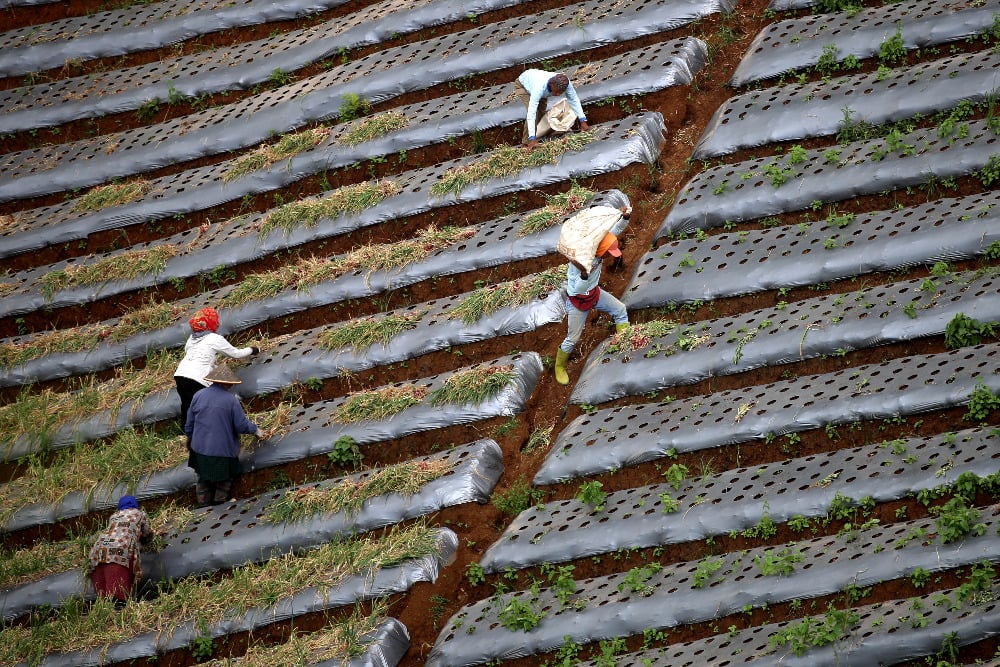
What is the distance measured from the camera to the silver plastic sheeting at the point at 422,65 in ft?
33.7

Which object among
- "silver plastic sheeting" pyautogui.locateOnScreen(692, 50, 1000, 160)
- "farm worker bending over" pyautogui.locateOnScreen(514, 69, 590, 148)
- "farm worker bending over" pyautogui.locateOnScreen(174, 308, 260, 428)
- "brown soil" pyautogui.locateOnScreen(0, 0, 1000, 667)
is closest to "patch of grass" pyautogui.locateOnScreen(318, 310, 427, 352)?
"brown soil" pyautogui.locateOnScreen(0, 0, 1000, 667)

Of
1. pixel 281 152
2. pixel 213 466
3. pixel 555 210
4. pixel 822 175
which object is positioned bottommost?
pixel 213 466

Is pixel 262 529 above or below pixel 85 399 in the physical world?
below

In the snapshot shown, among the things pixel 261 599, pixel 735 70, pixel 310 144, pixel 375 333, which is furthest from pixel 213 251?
pixel 735 70

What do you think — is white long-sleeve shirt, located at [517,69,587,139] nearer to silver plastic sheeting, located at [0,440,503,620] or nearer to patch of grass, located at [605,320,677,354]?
patch of grass, located at [605,320,677,354]

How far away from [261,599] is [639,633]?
97.3 inches

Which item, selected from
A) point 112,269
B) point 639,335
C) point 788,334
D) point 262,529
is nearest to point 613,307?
point 639,335

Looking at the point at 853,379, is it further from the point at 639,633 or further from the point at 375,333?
the point at 375,333

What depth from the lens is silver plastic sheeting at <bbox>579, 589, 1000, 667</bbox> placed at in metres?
5.89

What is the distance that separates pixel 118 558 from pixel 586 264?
11.6ft

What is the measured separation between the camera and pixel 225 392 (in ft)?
28.3

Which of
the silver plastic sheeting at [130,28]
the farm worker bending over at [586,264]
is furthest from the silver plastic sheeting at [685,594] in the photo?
the silver plastic sheeting at [130,28]

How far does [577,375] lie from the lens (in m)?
8.57

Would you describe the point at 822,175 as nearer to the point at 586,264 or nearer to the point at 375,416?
the point at 586,264
